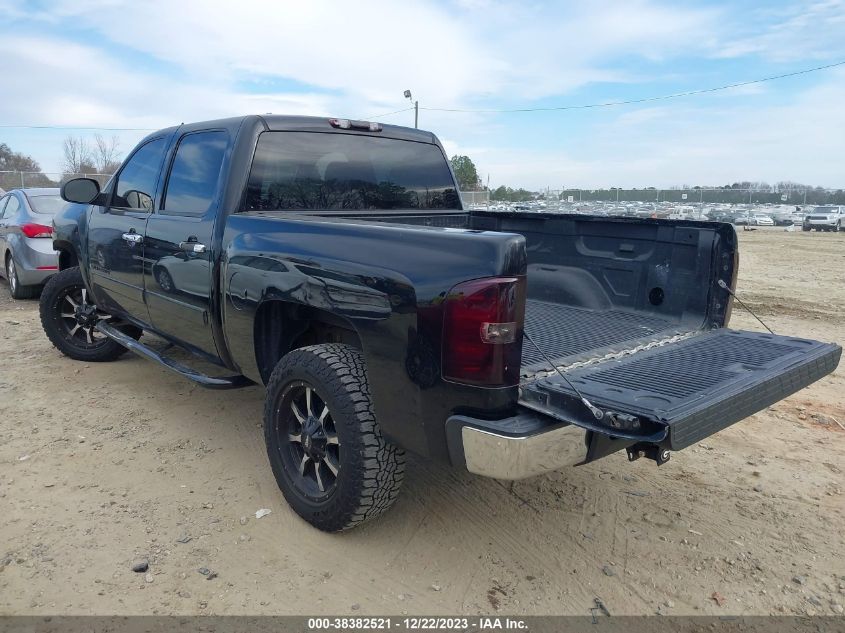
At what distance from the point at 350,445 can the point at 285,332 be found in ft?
2.99

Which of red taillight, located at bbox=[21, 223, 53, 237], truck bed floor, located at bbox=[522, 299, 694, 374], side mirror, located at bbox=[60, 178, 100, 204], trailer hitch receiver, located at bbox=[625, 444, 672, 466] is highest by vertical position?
side mirror, located at bbox=[60, 178, 100, 204]

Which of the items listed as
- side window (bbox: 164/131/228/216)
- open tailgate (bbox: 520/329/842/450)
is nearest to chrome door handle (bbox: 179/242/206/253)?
side window (bbox: 164/131/228/216)

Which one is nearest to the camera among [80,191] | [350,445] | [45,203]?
[350,445]

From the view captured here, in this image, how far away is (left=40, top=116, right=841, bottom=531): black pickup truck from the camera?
242cm

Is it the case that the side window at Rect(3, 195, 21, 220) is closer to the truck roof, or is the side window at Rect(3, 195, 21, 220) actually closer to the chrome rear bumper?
the truck roof

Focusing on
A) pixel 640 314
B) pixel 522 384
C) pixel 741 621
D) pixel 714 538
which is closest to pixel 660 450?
pixel 522 384

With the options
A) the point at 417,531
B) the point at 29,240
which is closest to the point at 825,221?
the point at 29,240

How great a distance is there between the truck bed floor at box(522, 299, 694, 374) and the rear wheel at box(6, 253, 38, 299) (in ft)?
24.2

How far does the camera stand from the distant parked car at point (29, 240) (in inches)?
322

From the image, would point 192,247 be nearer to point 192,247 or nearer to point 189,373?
point 192,247

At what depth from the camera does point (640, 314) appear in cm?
392

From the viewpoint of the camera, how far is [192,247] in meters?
3.80

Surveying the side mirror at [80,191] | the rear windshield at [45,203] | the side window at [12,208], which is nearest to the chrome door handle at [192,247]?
the side mirror at [80,191]

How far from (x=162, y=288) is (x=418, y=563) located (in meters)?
2.42
